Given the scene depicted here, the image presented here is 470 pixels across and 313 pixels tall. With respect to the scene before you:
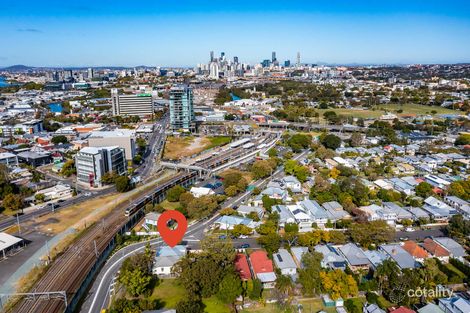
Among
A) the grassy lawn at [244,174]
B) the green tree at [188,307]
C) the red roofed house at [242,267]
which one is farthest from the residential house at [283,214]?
the green tree at [188,307]

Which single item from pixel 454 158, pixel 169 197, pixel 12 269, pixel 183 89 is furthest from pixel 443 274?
pixel 183 89

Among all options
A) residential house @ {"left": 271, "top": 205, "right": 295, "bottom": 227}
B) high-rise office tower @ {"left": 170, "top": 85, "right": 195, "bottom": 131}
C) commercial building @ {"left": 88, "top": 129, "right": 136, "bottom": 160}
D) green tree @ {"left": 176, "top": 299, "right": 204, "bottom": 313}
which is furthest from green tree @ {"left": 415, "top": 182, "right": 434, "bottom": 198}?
high-rise office tower @ {"left": 170, "top": 85, "right": 195, "bottom": 131}

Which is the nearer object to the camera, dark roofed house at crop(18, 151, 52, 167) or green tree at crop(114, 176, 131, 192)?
green tree at crop(114, 176, 131, 192)

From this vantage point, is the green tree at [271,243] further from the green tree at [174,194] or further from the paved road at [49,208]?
the paved road at [49,208]

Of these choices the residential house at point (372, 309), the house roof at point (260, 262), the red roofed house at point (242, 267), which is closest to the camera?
the residential house at point (372, 309)

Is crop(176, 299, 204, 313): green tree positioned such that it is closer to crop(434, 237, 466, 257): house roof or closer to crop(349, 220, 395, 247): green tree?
crop(349, 220, 395, 247): green tree

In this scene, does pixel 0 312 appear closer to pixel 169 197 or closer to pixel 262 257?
pixel 262 257
